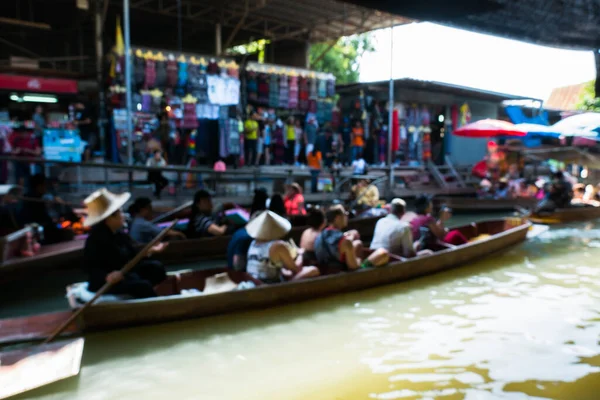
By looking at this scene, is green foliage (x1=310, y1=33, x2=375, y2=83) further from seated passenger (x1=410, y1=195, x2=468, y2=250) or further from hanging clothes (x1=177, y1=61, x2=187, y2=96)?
seated passenger (x1=410, y1=195, x2=468, y2=250)

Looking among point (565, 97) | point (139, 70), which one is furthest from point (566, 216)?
point (565, 97)

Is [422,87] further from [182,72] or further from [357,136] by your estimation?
[182,72]

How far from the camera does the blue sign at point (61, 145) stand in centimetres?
1149

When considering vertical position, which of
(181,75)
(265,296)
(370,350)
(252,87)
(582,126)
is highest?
(181,75)

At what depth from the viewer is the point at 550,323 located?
18.9ft

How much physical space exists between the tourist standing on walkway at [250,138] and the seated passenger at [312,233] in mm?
8017

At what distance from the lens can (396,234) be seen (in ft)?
23.9

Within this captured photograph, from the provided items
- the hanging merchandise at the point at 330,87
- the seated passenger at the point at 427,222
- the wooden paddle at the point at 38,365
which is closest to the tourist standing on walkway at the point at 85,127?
the hanging merchandise at the point at 330,87

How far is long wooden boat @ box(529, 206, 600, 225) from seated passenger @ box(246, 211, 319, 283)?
9.16m

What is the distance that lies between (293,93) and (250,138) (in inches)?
80.8

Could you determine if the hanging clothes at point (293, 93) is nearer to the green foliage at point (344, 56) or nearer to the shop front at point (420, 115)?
the shop front at point (420, 115)

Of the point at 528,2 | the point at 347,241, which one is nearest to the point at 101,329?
the point at 347,241

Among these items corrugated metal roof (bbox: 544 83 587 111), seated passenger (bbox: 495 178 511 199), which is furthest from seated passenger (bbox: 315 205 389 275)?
corrugated metal roof (bbox: 544 83 587 111)

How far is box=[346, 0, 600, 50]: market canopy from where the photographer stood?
253 centimetres
